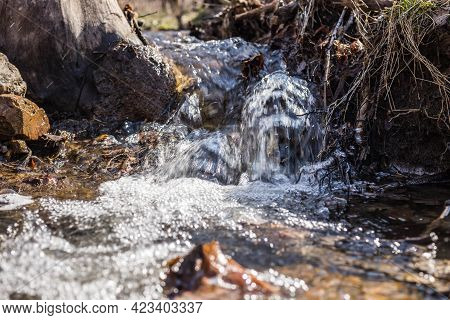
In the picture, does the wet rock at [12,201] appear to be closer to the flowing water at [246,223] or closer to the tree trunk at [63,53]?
the flowing water at [246,223]

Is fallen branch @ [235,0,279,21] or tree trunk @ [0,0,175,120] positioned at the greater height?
fallen branch @ [235,0,279,21]

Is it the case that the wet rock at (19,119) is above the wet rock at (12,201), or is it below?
above

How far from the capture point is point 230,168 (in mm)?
3809

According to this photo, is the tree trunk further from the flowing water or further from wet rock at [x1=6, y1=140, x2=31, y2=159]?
wet rock at [x1=6, y1=140, x2=31, y2=159]

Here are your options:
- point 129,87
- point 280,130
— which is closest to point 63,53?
point 129,87

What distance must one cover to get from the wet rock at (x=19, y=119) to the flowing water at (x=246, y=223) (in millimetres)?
825

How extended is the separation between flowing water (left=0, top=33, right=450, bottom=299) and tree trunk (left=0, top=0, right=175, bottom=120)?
2.22 ft

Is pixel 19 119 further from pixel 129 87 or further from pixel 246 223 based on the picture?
pixel 246 223

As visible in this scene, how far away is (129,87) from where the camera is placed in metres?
4.78

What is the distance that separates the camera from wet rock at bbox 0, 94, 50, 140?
12.9ft

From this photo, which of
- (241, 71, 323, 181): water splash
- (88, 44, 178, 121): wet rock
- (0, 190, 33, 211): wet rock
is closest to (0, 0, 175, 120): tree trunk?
(88, 44, 178, 121): wet rock

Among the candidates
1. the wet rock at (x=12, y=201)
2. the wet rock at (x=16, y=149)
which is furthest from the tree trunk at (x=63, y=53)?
the wet rock at (x=12, y=201)

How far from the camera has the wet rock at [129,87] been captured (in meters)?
4.77
